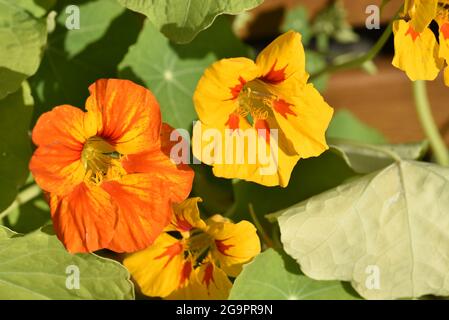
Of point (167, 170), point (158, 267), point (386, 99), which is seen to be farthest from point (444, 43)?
point (386, 99)

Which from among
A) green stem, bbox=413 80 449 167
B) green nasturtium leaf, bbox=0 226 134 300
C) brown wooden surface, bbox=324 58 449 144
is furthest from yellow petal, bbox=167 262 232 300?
brown wooden surface, bbox=324 58 449 144

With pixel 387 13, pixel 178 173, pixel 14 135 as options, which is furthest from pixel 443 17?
pixel 14 135

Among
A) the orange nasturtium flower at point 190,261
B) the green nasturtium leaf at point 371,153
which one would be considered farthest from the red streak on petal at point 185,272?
the green nasturtium leaf at point 371,153

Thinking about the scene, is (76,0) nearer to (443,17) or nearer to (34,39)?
(34,39)

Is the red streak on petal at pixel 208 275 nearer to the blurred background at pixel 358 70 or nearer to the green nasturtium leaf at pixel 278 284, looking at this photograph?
the green nasturtium leaf at pixel 278 284

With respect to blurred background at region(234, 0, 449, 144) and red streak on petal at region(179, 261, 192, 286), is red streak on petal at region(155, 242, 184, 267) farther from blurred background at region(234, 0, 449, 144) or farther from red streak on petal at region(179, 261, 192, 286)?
blurred background at region(234, 0, 449, 144)
